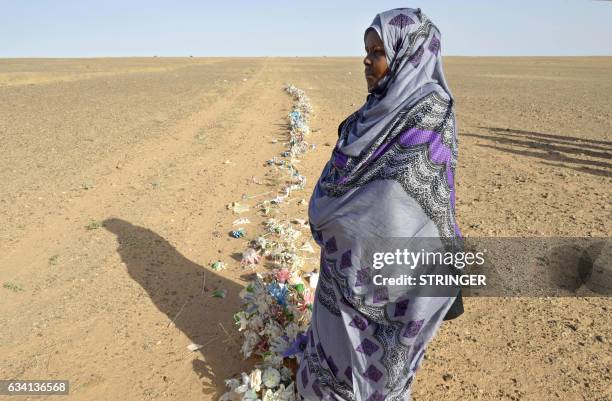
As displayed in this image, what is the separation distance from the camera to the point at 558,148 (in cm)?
966

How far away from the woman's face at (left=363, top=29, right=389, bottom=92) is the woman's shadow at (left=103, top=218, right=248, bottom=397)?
227 cm

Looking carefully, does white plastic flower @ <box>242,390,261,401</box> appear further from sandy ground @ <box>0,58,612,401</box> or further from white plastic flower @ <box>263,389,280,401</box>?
sandy ground @ <box>0,58,612,401</box>

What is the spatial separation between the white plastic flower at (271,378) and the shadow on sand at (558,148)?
24.5ft

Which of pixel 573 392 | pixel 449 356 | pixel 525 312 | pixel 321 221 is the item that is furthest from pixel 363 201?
pixel 525 312

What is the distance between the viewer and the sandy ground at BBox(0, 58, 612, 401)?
312 cm

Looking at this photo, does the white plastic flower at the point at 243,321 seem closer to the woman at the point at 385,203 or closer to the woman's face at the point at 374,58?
the woman at the point at 385,203

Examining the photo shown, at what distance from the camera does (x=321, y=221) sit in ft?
7.02

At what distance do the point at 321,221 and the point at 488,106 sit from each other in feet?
57.4

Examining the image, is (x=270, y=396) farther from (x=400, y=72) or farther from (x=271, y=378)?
(x=400, y=72)

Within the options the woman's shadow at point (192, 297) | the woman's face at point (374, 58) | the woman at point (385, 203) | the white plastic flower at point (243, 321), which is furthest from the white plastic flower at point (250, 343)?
the woman's face at point (374, 58)

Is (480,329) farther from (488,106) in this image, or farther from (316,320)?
(488,106)

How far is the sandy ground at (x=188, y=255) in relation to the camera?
3121mm

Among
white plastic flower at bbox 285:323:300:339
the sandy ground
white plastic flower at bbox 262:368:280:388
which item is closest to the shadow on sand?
the sandy ground

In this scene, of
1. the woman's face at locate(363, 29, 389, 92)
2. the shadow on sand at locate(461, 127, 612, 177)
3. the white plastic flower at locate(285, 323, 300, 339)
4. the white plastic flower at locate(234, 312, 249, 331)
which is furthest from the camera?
the shadow on sand at locate(461, 127, 612, 177)
